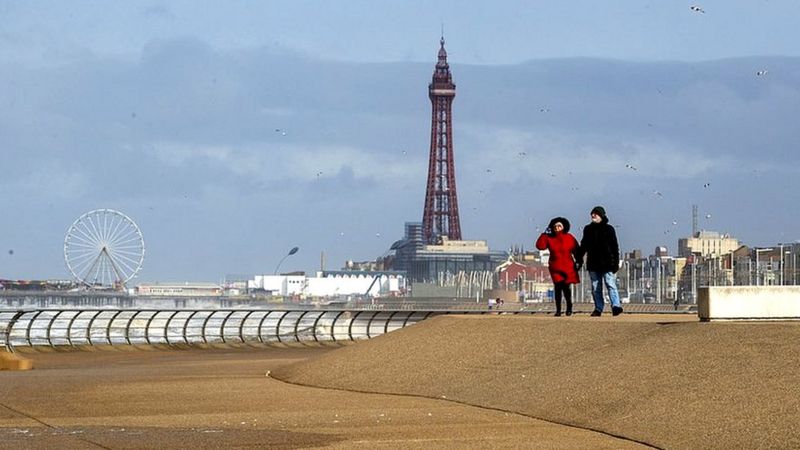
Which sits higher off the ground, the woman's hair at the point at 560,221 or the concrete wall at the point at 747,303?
the woman's hair at the point at 560,221

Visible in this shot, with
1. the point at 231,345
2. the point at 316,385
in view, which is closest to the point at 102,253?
the point at 231,345

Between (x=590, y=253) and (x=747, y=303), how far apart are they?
11.4 ft

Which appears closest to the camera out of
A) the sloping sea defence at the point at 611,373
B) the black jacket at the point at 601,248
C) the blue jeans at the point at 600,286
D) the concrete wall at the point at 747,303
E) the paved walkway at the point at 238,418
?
the sloping sea defence at the point at 611,373

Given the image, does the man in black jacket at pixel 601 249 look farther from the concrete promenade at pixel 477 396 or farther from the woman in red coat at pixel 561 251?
the concrete promenade at pixel 477 396

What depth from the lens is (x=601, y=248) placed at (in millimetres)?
19797

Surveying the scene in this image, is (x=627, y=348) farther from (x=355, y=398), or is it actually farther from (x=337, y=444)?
(x=337, y=444)

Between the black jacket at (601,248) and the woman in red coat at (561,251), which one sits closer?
the black jacket at (601,248)

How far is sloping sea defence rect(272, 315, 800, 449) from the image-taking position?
38.8 ft

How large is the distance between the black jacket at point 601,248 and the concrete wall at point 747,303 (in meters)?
2.95

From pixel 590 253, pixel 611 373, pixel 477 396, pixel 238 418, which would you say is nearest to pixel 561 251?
pixel 590 253

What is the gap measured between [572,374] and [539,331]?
9.69 feet

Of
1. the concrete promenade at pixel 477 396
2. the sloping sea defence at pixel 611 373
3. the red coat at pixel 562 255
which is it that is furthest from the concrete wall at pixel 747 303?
the red coat at pixel 562 255

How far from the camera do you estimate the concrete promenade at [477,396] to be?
39.1 feet

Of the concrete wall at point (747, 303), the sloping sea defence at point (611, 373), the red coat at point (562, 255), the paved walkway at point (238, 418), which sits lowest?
the paved walkway at point (238, 418)
